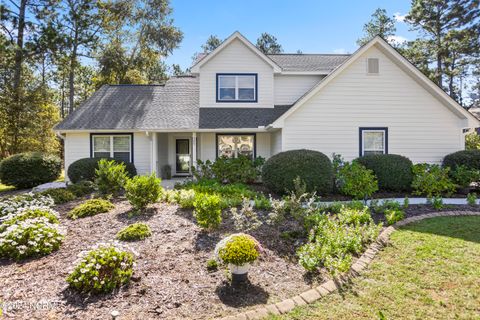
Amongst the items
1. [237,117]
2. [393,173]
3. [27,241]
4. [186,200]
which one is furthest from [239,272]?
[237,117]

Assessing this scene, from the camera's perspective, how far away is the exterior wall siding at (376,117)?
11680 millimetres

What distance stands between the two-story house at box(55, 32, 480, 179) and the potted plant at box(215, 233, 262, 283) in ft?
25.5

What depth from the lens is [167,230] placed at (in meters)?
6.05

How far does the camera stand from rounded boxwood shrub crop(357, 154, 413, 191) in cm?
1040

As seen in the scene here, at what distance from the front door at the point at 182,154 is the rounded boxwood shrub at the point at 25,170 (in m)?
6.40

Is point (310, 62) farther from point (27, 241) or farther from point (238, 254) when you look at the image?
point (27, 241)

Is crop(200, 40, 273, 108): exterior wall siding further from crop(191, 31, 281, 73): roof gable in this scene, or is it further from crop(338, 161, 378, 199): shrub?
crop(338, 161, 378, 199): shrub

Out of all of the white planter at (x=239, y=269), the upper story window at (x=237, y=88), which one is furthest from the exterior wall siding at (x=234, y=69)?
the white planter at (x=239, y=269)

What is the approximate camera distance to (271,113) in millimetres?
14211

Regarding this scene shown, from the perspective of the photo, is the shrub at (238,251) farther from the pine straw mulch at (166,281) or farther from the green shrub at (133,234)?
the green shrub at (133,234)

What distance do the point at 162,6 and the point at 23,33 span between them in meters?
10.8

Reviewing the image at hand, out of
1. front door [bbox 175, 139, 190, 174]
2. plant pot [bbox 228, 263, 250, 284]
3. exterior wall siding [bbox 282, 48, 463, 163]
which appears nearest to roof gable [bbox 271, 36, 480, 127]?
exterior wall siding [bbox 282, 48, 463, 163]

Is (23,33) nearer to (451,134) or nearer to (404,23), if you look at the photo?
(451,134)

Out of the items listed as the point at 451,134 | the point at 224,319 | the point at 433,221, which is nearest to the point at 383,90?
the point at 451,134
